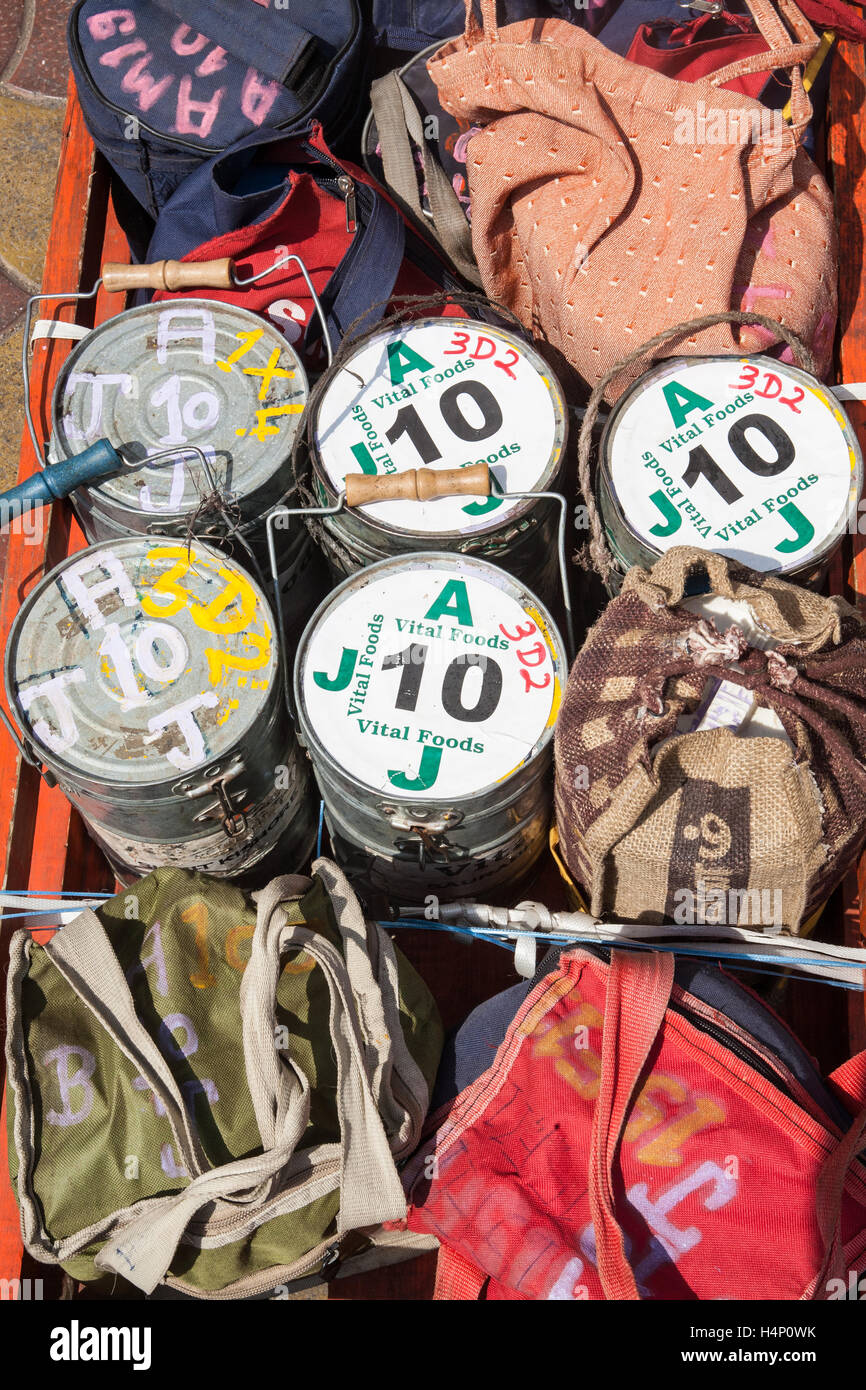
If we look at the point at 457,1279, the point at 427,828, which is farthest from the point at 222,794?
the point at 457,1279

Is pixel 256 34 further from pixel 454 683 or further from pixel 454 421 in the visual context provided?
pixel 454 683

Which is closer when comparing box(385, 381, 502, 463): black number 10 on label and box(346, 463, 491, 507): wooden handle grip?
box(346, 463, 491, 507): wooden handle grip

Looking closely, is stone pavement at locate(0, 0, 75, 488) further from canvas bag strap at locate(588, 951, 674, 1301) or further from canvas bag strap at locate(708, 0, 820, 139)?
canvas bag strap at locate(588, 951, 674, 1301)

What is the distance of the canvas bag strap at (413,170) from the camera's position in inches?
83.2

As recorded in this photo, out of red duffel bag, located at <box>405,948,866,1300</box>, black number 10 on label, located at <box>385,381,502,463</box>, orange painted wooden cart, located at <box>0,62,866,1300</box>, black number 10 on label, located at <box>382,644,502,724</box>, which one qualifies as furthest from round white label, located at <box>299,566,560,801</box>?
orange painted wooden cart, located at <box>0,62,866,1300</box>

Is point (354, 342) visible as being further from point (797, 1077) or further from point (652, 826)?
point (797, 1077)

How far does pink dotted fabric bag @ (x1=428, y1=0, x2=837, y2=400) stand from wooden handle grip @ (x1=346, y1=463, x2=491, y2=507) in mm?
389

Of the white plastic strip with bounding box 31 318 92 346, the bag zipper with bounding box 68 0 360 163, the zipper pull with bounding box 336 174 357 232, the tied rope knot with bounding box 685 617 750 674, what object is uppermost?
the bag zipper with bounding box 68 0 360 163

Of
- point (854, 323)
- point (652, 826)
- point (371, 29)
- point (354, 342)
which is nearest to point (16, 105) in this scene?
point (371, 29)

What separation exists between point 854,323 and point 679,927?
1.37m

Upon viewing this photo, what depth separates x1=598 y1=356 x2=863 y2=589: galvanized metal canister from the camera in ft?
5.41

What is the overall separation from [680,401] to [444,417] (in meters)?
0.37

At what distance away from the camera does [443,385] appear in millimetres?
1829

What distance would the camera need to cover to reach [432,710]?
164 centimetres
